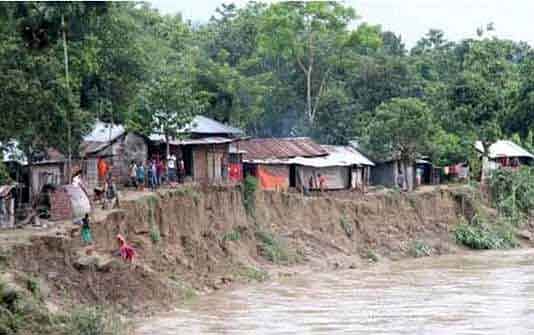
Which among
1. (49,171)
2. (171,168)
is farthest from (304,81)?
(49,171)

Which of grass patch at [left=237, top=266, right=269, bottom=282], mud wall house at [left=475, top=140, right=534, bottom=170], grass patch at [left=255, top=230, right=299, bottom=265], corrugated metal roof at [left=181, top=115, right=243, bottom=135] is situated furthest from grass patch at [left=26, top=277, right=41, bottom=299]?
mud wall house at [left=475, top=140, right=534, bottom=170]

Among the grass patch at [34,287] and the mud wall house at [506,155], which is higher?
the mud wall house at [506,155]

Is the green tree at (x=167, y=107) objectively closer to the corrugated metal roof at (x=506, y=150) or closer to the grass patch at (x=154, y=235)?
the grass patch at (x=154, y=235)

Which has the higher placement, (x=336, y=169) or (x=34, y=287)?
(x=336, y=169)

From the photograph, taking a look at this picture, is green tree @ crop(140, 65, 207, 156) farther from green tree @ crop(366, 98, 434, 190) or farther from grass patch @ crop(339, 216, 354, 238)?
green tree @ crop(366, 98, 434, 190)

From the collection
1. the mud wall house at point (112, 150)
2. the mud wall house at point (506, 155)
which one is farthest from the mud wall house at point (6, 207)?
the mud wall house at point (506, 155)

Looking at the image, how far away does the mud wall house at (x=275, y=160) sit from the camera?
4347 cm

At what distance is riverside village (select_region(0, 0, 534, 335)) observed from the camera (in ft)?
84.0

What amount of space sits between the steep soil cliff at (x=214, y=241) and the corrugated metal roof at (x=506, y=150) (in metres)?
7.99

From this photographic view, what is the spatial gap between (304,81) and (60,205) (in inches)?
1049

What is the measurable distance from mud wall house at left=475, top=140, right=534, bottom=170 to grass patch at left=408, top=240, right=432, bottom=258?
1139 cm

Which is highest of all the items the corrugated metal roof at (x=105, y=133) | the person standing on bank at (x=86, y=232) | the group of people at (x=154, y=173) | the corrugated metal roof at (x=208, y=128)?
the corrugated metal roof at (x=208, y=128)

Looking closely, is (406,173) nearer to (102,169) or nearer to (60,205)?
(102,169)

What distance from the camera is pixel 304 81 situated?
177 ft
